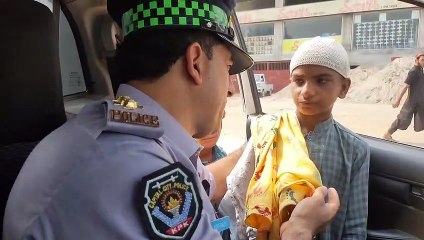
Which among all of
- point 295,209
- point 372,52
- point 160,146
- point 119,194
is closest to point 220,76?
point 160,146

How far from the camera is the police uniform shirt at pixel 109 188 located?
62 centimetres

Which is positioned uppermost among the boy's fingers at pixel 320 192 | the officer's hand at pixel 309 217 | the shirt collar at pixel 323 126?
the shirt collar at pixel 323 126

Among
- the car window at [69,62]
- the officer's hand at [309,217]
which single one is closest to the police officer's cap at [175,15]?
the officer's hand at [309,217]

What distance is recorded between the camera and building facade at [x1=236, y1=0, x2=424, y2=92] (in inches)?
135

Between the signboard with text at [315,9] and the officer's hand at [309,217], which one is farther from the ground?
the signboard with text at [315,9]

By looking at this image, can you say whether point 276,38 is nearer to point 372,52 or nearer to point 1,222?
point 372,52

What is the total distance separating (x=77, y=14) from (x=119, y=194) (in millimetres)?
1635

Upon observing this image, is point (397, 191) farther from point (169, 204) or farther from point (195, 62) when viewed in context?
point (169, 204)

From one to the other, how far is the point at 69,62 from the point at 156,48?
1.38 meters

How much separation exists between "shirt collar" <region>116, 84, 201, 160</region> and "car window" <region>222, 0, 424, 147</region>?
6.45 ft

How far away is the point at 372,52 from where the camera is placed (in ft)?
14.4

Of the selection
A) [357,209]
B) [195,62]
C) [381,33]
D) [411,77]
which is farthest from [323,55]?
[381,33]

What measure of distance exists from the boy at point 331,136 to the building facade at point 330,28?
60.0 inches

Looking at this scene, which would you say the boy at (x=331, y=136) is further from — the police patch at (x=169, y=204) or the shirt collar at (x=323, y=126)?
the police patch at (x=169, y=204)
